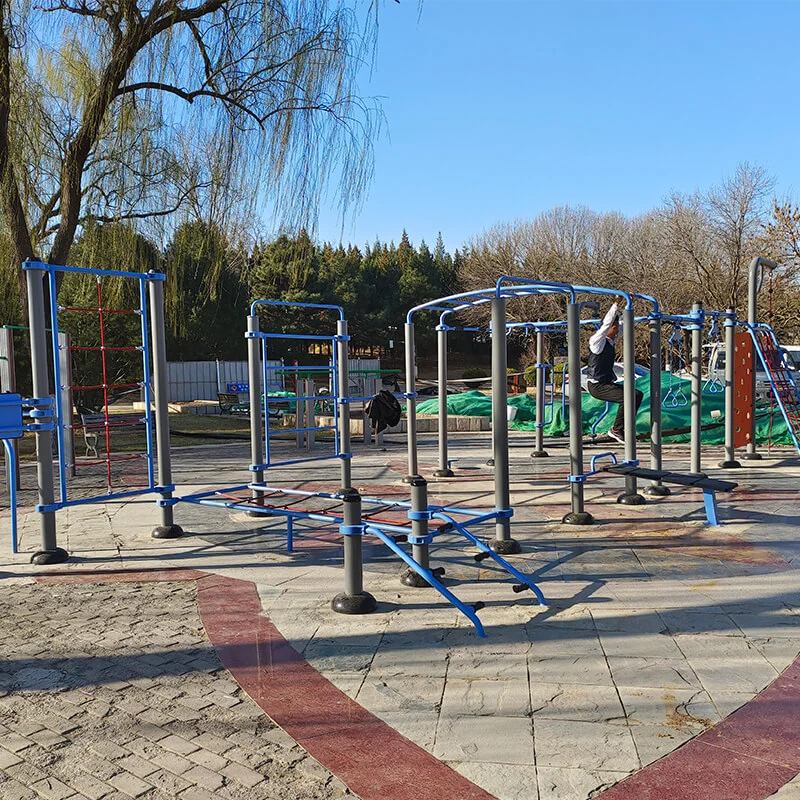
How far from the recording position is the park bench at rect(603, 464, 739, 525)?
640 cm

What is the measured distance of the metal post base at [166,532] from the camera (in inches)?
265

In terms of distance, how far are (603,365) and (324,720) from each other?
7.02m

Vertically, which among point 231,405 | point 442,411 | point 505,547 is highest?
point 442,411

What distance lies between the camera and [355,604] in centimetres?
464

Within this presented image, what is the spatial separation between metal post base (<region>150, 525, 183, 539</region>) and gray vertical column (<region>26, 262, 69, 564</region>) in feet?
2.83

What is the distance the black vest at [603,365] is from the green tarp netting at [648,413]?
6.67ft

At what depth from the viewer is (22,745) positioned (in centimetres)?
308

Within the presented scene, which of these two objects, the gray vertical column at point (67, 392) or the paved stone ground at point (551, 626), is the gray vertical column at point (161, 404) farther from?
A: the gray vertical column at point (67, 392)

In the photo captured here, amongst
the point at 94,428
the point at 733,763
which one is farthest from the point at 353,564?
the point at 94,428

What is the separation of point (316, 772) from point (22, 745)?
118 centimetres

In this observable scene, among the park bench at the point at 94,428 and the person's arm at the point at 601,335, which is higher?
the person's arm at the point at 601,335

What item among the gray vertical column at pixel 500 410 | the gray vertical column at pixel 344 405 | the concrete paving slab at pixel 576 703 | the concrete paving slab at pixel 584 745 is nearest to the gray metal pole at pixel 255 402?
the gray vertical column at pixel 344 405

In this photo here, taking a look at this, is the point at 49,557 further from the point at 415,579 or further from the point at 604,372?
the point at 604,372

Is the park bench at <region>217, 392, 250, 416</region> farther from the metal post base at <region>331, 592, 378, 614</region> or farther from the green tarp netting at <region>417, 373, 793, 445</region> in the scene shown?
the metal post base at <region>331, 592, 378, 614</region>
